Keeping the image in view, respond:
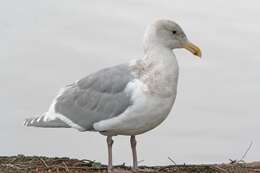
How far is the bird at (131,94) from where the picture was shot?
8031 mm

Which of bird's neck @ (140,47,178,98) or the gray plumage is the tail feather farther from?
bird's neck @ (140,47,178,98)

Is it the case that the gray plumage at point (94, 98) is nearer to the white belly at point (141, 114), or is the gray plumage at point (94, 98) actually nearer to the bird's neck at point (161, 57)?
the white belly at point (141, 114)

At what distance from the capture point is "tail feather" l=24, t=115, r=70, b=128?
8.73 metres

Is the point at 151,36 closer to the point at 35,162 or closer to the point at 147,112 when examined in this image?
the point at 147,112

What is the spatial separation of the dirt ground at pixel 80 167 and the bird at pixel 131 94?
35 centimetres

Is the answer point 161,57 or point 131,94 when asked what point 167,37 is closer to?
point 161,57

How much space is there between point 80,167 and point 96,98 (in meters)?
0.86

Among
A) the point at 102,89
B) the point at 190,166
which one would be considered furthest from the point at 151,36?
the point at 190,166

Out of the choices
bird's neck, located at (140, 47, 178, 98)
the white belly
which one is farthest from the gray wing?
bird's neck, located at (140, 47, 178, 98)

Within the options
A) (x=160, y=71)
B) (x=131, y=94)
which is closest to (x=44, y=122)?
(x=131, y=94)

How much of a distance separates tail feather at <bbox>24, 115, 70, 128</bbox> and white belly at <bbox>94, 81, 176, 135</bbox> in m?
0.75

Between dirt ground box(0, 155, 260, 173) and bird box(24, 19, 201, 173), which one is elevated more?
bird box(24, 19, 201, 173)

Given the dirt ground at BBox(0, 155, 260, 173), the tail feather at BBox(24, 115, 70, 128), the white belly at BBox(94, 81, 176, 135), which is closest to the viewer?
the white belly at BBox(94, 81, 176, 135)

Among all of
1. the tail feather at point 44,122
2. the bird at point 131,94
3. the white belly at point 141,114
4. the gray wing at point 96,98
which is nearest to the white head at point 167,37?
the bird at point 131,94
